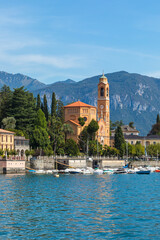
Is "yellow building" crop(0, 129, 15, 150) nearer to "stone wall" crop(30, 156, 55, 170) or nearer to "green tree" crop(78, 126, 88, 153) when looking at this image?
"stone wall" crop(30, 156, 55, 170)

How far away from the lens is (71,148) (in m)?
126

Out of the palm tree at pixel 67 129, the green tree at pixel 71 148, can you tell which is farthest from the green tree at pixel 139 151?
the green tree at pixel 71 148

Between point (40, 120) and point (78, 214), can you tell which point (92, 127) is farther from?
point (78, 214)

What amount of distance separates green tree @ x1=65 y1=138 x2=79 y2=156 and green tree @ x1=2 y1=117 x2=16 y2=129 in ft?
51.7

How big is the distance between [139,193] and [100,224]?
1010 inches

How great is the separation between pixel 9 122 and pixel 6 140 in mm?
13317

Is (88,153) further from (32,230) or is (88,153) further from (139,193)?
(32,230)

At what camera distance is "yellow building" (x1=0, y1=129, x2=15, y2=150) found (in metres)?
106

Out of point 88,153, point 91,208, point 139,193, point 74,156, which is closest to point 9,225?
point 91,208

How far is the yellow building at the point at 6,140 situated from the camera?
10619 cm

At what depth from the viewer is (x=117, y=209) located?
45.7 meters

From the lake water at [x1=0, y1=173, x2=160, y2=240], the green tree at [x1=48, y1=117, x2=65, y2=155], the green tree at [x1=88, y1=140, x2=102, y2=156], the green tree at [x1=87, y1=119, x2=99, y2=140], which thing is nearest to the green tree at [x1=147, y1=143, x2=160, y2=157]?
the green tree at [x1=87, y1=119, x2=99, y2=140]

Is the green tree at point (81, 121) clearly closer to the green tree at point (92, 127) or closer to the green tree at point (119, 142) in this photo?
the green tree at point (92, 127)

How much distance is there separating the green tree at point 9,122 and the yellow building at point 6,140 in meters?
9.15
